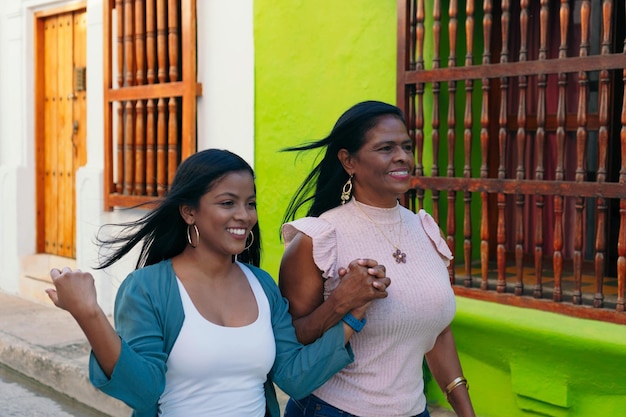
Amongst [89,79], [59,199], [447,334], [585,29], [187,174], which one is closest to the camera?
[187,174]

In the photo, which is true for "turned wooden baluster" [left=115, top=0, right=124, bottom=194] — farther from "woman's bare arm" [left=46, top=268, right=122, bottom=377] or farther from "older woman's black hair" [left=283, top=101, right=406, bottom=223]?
"woman's bare arm" [left=46, top=268, right=122, bottom=377]

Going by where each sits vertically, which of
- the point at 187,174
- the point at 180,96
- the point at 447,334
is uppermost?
the point at 180,96

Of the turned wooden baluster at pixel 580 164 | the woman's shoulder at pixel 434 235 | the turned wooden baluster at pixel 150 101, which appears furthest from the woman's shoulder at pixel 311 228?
the turned wooden baluster at pixel 150 101

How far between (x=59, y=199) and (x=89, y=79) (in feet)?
5.28

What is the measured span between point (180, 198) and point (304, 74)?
3.06m

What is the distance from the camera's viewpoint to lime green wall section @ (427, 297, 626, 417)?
3941 mm

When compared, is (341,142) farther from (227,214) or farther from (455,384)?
(455,384)

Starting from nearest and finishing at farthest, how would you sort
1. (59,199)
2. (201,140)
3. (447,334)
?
(447,334) < (201,140) < (59,199)

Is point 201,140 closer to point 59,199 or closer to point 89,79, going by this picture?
point 89,79

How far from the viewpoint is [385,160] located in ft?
8.52

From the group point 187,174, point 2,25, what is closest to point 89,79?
point 2,25

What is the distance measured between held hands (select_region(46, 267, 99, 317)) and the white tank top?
0.29m

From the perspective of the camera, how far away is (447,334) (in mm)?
2865

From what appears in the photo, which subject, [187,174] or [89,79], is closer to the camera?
[187,174]
